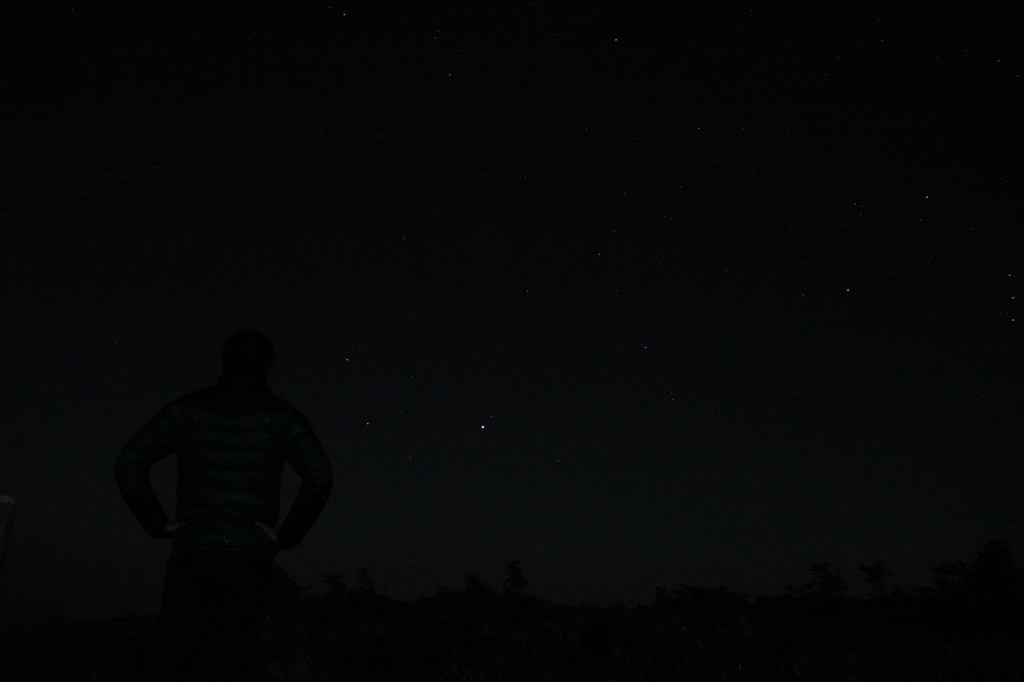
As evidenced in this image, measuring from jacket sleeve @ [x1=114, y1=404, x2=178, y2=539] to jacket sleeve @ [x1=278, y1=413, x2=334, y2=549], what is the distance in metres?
0.58

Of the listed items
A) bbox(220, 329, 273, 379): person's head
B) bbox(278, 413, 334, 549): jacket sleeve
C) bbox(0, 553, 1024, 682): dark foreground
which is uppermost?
bbox(220, 329, 273, 379): person's head

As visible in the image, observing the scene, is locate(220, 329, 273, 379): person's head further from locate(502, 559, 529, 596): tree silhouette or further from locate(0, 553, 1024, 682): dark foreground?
locate(502, 559, 529, 596): tree silhouette

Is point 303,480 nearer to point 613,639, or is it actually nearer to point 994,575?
point 613,639

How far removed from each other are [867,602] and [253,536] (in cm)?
1559

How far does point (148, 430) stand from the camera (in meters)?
3.49

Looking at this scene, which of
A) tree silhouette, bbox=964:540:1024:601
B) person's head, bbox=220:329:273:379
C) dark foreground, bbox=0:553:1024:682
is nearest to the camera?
person's head, bbox=220:329:273:379

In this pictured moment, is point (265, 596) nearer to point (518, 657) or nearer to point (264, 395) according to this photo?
point (264, 395)

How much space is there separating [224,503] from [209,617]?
0.55 m

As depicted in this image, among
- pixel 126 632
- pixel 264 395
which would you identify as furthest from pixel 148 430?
pixel 126 632

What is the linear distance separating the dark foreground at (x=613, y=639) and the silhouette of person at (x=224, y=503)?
6416 mm

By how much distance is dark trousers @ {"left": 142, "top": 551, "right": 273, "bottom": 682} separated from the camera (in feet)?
10.5

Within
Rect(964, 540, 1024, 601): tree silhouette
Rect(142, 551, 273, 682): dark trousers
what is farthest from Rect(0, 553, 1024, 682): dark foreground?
Rect(142, 551, 273, 682): dark trousers

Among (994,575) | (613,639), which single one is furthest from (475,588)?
(994,575)

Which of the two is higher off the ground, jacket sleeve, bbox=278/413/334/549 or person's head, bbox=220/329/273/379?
person's head, bbox=220/329/273/379
